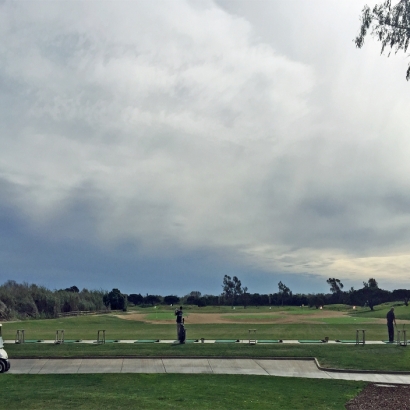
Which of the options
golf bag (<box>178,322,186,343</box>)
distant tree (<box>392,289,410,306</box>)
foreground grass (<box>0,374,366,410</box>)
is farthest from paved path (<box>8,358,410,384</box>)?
distant tree (<box>392,289,410,306</box>)

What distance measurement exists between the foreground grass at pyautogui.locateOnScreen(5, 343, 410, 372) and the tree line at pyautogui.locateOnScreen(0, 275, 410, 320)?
38286 millimetres

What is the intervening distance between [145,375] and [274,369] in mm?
5373

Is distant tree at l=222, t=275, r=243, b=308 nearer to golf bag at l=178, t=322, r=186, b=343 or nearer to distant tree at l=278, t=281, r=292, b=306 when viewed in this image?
distant tree at l=278, t=281, r=292, b=306

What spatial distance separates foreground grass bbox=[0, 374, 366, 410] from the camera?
14602 millimetres

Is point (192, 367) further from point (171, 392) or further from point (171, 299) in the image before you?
point (171, 299)

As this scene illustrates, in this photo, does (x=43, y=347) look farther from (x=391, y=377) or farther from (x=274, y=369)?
(x=391, y=377)

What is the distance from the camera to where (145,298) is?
124562 mm

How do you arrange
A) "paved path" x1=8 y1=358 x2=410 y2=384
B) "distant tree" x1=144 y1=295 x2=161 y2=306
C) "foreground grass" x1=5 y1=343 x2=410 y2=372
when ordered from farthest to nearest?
"distant tree" x1=144 y1=295 x2=161 y2=306 → "foreground grass" x1=5 y1=343 x2=410 y2=372 → "paved path" x1=8 y1=358 x2=410 y2=384

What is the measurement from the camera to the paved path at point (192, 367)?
66.5ft

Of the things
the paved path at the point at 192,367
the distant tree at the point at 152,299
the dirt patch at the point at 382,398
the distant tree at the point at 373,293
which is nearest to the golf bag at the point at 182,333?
the paved path at the point at 192,367

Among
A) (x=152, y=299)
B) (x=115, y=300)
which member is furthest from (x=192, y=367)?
(x=152, y=299)

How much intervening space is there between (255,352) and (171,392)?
29.6 ft

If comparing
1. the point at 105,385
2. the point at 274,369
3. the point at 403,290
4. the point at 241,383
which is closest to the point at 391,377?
the point at 274,369

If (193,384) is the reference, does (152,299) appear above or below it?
above
